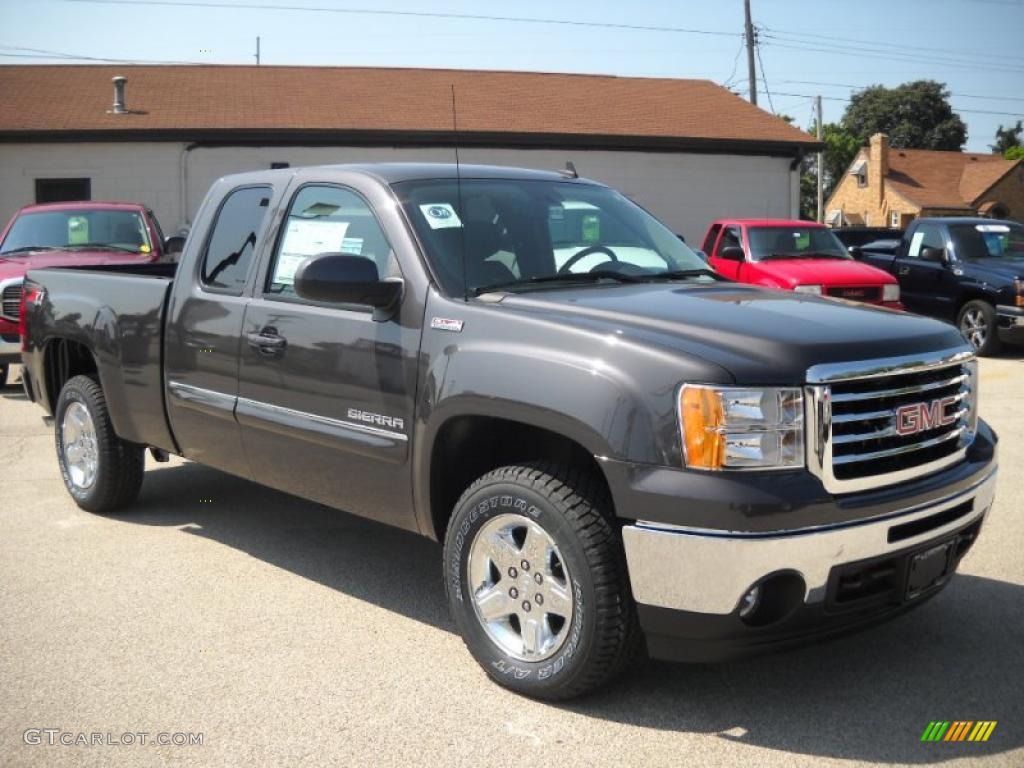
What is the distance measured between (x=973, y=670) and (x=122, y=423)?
4.31 meters

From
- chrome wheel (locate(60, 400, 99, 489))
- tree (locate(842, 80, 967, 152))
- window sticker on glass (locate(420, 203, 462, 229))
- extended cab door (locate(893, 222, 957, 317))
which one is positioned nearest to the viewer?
window sticker on glass (locate(420, 203, 462, 229))

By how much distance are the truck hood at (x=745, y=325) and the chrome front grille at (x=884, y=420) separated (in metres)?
0.06

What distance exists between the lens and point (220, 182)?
565 centimetres

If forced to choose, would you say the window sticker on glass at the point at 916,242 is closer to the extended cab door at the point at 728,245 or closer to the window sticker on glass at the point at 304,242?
the extended cab door at the point at 728,245

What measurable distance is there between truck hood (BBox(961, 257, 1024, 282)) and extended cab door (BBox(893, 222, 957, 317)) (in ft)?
1.01

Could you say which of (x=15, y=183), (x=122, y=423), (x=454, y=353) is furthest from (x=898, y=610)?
(x=15, y=183)

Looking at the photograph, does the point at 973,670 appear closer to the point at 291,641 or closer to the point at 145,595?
the point at 291,641

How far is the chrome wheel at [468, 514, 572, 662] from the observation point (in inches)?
148

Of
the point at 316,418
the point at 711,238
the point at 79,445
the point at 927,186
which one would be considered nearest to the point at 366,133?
the point at 711,238

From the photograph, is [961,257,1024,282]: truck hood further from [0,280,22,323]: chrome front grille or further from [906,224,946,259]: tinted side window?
[0,280,22,323]: chrome front grille

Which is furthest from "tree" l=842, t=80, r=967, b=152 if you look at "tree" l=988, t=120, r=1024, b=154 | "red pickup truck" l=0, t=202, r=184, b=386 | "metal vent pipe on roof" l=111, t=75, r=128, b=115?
"red pickup truck" l=0, t=202, r=184, b=386

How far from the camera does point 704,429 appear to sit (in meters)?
3.38

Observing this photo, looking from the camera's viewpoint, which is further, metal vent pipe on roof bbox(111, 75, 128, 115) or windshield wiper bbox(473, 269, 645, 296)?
metal vent pipe on roof bbox(111, 75, 128, 115)

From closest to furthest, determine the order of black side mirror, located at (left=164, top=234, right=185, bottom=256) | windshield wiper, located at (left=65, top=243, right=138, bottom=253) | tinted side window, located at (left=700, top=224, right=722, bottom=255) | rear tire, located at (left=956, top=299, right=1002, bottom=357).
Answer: black side mirror, located at (left=164, top=234, right=185, bottom=256) < windshield wiper, located at (left=65, top=243, right=138, bottom=253) < rear tire, located at (left=956, top=299, right=1002, bottom=357) < tinted side window, located at (left=700, top=224, right=722, bottom=255)
